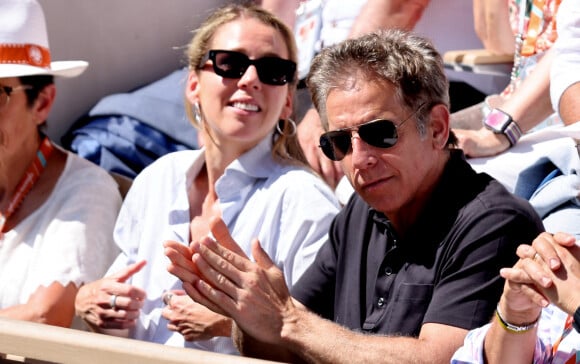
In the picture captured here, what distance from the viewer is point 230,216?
263 cm

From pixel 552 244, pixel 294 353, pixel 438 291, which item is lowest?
pixel 294 353

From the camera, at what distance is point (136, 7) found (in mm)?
4137

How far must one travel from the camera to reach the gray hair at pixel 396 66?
200 centimetres

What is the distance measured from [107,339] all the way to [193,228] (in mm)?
967

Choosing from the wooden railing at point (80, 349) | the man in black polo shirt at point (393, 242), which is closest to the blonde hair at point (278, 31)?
the man in black polo shirt at point (393, 242)

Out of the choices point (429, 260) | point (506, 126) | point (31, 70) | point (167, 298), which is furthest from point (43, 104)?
point (429, 260)

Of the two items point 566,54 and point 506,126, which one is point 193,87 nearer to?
point 506,126

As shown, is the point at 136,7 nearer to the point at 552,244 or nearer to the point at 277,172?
the point at 277,172

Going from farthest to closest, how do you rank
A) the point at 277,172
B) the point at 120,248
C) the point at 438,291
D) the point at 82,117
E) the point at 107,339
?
the point at 82,117
the point at 120,248
the point at 277,172
the point at 438,291
the point at 107,339

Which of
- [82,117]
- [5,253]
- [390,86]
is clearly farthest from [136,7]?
[390,86]

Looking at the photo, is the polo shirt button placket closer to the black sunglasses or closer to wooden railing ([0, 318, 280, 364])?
wooden railing ([0, 318, 280, 364])

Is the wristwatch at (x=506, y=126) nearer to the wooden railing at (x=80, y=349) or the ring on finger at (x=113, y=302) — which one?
the ring on finger at (x=113, y=302)

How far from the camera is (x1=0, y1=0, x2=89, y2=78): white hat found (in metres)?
2.97

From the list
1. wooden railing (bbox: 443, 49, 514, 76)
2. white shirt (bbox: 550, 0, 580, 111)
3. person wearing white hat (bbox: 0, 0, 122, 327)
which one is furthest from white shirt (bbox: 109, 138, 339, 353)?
wooden railing (bbox: 443, 49, 514, 76)
